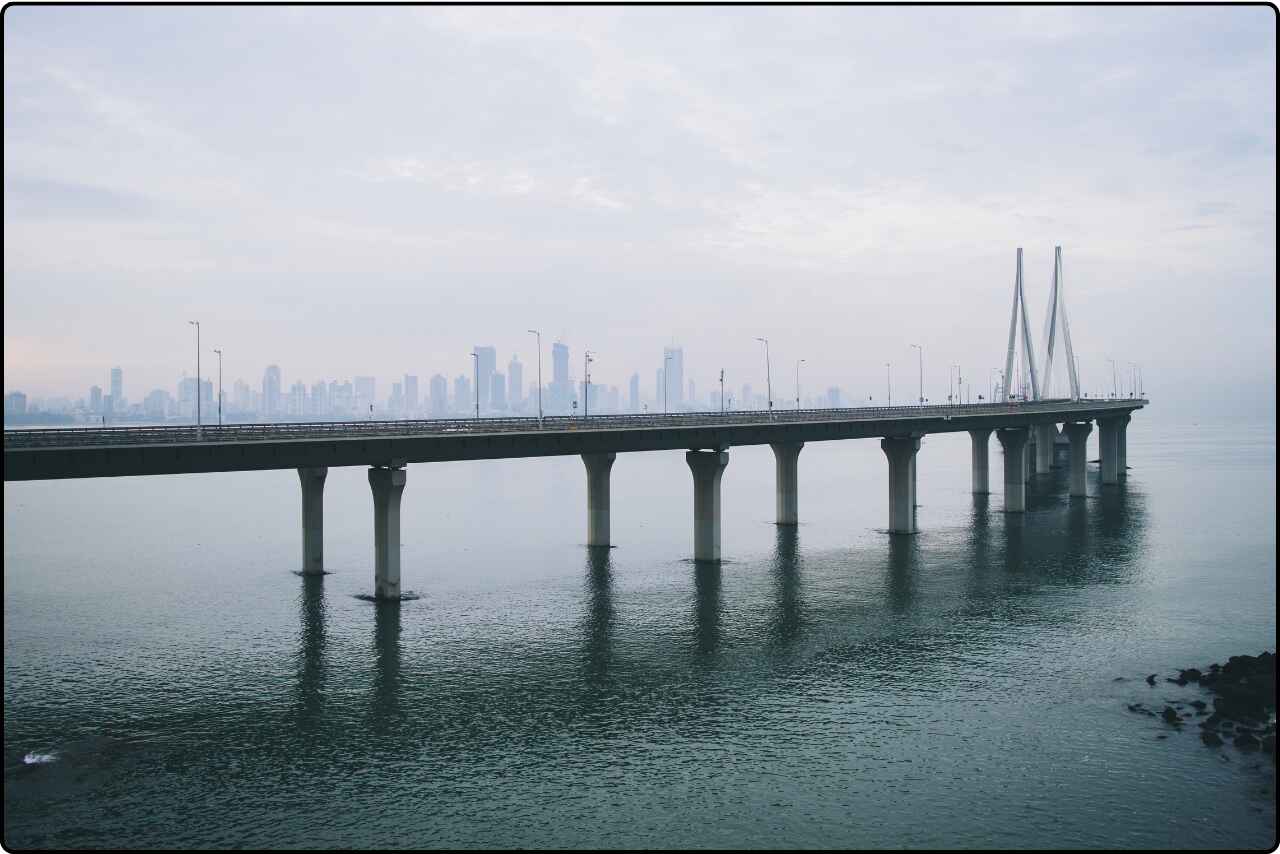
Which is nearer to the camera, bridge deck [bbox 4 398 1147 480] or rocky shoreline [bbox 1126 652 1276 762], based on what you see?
rocky shoreline [bbox 1126 652 1276 762]

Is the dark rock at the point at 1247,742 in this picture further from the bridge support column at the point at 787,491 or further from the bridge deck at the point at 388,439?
the bridge support column at the point at 787,491

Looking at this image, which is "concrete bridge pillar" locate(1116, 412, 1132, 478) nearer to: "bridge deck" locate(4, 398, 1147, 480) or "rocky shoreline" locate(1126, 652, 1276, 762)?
"bridge deck" locate(4, 398, 1147, 480)

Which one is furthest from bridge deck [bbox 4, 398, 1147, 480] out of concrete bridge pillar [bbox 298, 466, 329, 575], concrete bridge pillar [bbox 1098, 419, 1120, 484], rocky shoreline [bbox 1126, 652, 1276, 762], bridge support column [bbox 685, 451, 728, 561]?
concrete bridge pillar [bbox 1098, 419, 1120, 484]

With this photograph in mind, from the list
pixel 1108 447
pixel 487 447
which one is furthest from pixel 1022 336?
pixel 487 447

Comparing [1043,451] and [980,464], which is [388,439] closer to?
[980,464]

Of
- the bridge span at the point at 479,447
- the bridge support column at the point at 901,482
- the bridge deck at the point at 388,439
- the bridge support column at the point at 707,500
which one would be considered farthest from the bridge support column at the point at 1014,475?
the bridge support column at the point at 707,500
